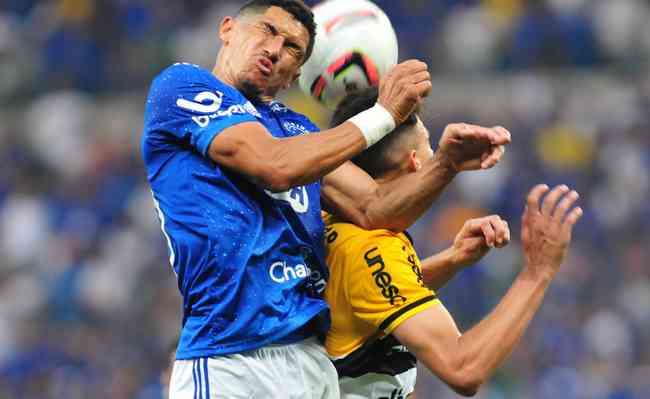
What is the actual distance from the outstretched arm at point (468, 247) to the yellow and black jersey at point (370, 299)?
0.88ft

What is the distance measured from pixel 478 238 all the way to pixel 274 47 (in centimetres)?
102

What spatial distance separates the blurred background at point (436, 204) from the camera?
11.0 metres

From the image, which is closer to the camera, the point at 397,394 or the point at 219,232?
the point at 219,232

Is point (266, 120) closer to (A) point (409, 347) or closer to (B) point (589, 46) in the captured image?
(A) point (409, 347)

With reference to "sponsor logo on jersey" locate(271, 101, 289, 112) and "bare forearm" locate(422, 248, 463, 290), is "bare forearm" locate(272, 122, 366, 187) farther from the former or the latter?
"bare forearm" locate(422, 248, 463, 290)

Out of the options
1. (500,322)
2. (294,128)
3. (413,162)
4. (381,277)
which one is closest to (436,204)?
(413,162)

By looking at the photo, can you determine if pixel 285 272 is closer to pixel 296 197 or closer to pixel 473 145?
pixel 296 197

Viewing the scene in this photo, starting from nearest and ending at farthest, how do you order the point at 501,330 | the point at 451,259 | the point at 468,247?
the point at 501,330
the point at 468,247
the point at 451,259

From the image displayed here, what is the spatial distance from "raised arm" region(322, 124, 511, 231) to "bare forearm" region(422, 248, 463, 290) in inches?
21.0

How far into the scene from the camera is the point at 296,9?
4.25 meters

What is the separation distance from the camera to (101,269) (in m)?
12.1

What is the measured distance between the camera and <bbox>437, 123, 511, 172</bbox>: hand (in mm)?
3848

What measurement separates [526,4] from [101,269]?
18.8 ft

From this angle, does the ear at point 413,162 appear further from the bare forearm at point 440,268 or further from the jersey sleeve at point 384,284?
the bare forearm at point 440,268
